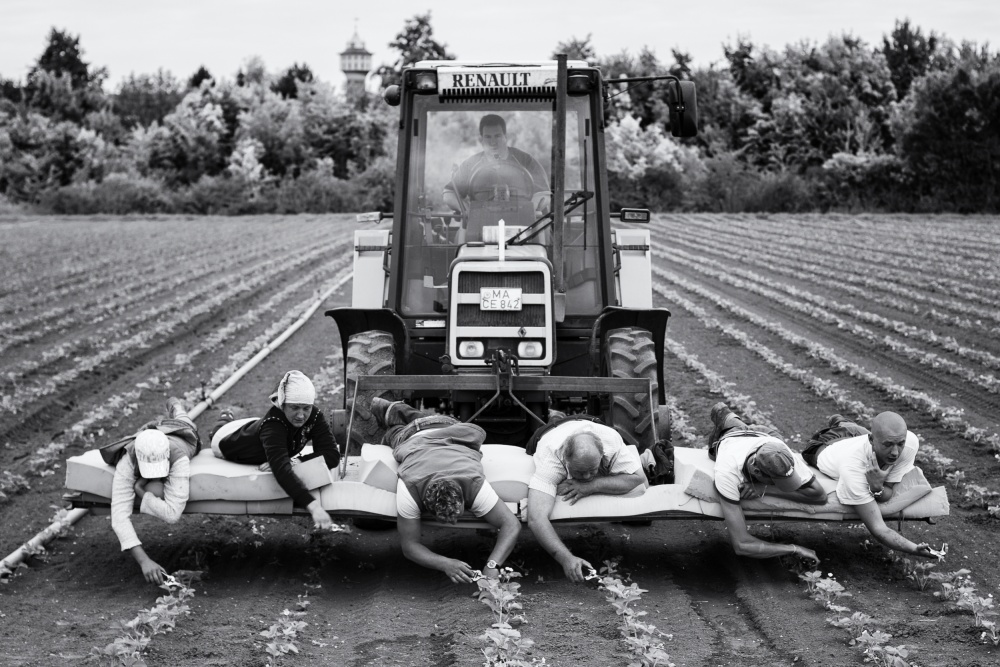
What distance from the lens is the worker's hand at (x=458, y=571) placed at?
259 inches

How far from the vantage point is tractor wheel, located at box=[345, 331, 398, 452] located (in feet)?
26.3

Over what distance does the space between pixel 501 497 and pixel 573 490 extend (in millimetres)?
423

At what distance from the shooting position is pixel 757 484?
6875 mm

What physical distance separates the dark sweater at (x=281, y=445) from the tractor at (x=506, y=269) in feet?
1.62

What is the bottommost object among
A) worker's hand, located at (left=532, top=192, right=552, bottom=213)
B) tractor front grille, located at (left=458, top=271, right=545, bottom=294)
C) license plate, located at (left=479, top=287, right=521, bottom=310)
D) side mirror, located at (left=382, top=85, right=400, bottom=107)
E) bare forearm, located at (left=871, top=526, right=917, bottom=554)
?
bare forearm, located at (left=871, top=526, right=917, bottom=554)

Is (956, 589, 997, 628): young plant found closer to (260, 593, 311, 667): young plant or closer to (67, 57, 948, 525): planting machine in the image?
(67, 57, 948, 525): planting machine

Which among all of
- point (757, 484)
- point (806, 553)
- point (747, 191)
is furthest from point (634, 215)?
point (747, 191)

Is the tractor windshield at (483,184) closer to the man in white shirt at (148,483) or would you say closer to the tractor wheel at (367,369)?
the tractor wheel at (367,369)

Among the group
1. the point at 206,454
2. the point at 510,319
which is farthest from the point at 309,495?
the point at 510,319

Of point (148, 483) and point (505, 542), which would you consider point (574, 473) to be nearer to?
point (505, 542)

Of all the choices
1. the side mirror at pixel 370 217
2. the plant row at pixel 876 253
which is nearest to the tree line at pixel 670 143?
the plant row at pixel 876 253

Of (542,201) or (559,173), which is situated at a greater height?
(559,173)

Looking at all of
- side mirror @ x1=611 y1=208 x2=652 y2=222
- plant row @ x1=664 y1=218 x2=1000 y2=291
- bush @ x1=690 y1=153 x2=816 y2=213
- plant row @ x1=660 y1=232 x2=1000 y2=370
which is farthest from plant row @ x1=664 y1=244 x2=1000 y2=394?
bush @ x1=690 y1=153 x2=816 y2=213

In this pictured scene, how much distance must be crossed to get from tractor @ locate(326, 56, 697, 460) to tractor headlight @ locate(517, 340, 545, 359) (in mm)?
12
